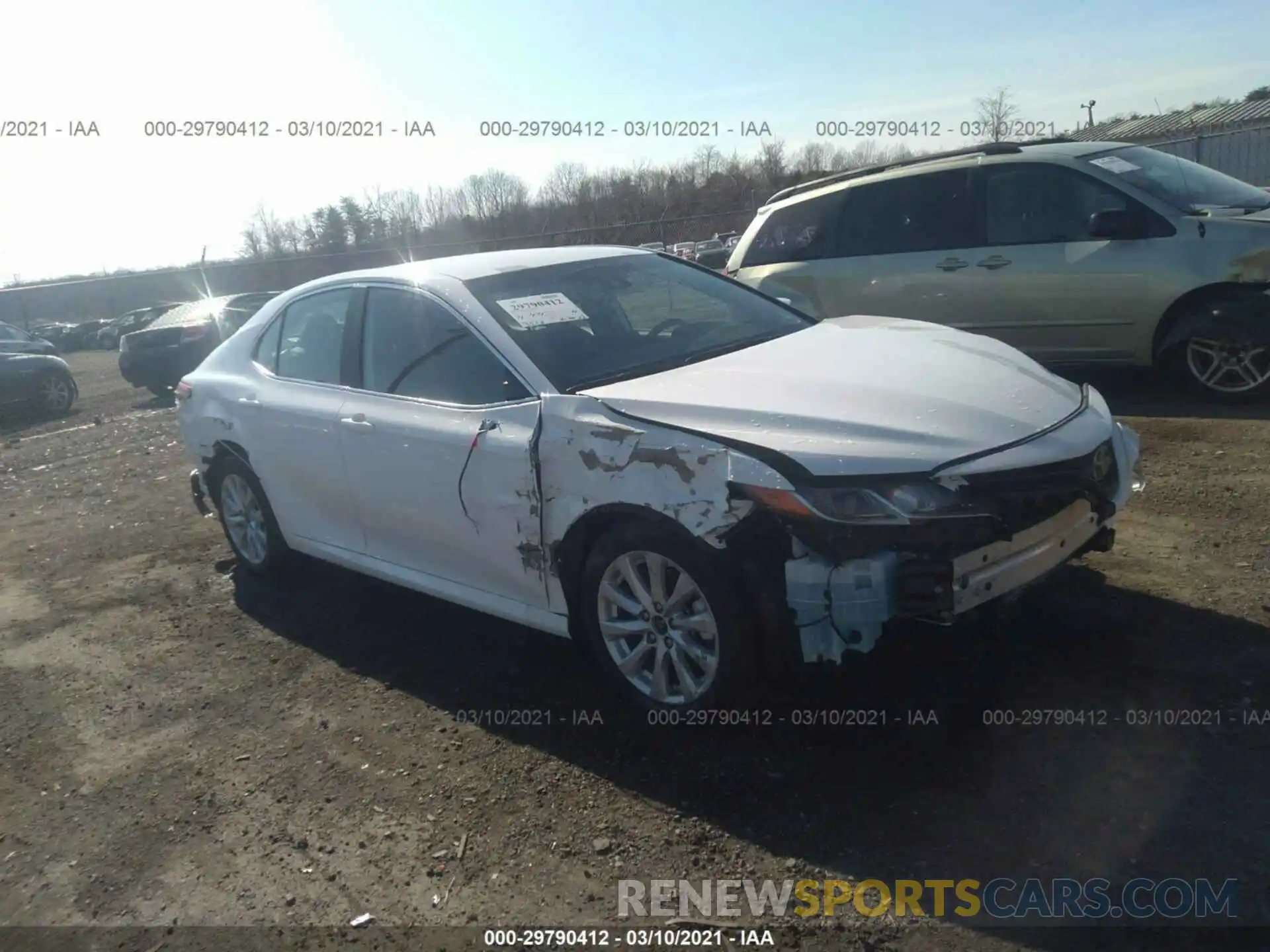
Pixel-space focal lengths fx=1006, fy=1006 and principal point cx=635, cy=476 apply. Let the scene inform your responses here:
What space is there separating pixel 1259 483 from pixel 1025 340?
8.14 ft

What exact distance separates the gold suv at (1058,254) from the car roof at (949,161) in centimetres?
2

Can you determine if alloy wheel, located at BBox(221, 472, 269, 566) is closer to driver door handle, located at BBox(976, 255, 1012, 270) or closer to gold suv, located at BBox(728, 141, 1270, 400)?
gold suv, located at BBox(728, 141, 1270, 400)

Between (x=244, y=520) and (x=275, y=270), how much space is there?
23201mm

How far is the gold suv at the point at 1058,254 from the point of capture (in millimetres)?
6539

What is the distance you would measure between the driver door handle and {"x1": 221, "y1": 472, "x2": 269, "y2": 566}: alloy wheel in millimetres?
5331

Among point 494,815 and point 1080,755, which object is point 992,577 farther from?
point 494,815

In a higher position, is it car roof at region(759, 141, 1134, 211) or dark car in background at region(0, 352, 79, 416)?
car roof at region(759, 141, 1134, 211)

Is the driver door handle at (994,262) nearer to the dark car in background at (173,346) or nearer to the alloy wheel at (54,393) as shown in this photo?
the dark car in background at (173,346)

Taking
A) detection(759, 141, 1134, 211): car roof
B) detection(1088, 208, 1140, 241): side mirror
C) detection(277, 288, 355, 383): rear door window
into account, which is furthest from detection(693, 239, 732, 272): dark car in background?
detection(277, 288, 355, 383): rear door window

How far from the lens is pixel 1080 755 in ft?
10.2

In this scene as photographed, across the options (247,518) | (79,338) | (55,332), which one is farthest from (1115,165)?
(55,332)

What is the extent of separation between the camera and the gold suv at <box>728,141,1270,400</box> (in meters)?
6.54

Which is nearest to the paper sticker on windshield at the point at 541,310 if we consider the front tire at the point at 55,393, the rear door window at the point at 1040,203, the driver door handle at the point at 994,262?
the driver door handle at the point at 994,262

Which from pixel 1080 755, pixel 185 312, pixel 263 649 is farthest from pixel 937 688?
pixel 185 312
